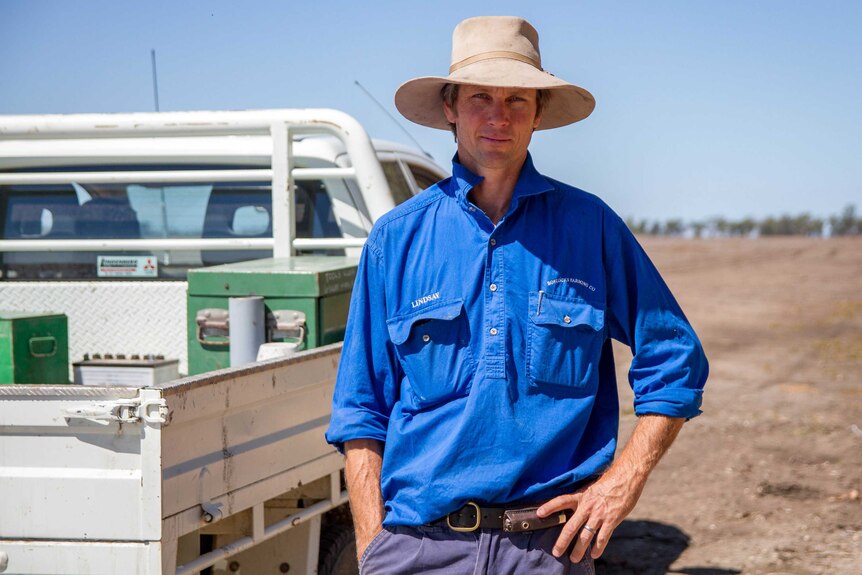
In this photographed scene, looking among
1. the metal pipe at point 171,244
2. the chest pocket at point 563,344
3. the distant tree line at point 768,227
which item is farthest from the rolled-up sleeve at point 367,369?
the distant tree line at point 768,227

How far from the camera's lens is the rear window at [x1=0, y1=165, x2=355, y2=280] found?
215 inches

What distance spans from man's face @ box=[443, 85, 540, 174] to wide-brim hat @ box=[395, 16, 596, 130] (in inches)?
2.0

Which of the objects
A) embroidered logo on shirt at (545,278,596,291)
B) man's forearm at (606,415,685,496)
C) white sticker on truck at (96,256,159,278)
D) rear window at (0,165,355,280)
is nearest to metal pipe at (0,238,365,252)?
white sticker on truck at (96,256,159,278)

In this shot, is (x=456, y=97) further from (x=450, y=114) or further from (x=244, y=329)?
(x=244, y=329)

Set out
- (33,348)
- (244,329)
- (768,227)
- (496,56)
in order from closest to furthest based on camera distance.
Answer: (496,56) < (33,348) < (244,329) < (768,227)

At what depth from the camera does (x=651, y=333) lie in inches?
92.4

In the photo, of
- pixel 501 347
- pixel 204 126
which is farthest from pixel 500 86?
pixel 204 126

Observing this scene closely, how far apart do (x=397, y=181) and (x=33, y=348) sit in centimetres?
279

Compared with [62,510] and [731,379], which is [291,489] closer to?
[62,510]

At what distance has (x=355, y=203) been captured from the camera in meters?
5.29

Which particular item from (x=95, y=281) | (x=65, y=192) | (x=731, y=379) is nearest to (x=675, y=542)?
(x=95, y=281)

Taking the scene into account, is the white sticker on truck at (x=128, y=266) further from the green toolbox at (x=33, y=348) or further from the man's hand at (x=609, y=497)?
the man's hand at (x=609, y=497)

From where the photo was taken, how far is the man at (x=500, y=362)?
2262mm

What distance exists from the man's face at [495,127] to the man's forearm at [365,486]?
70 cm
